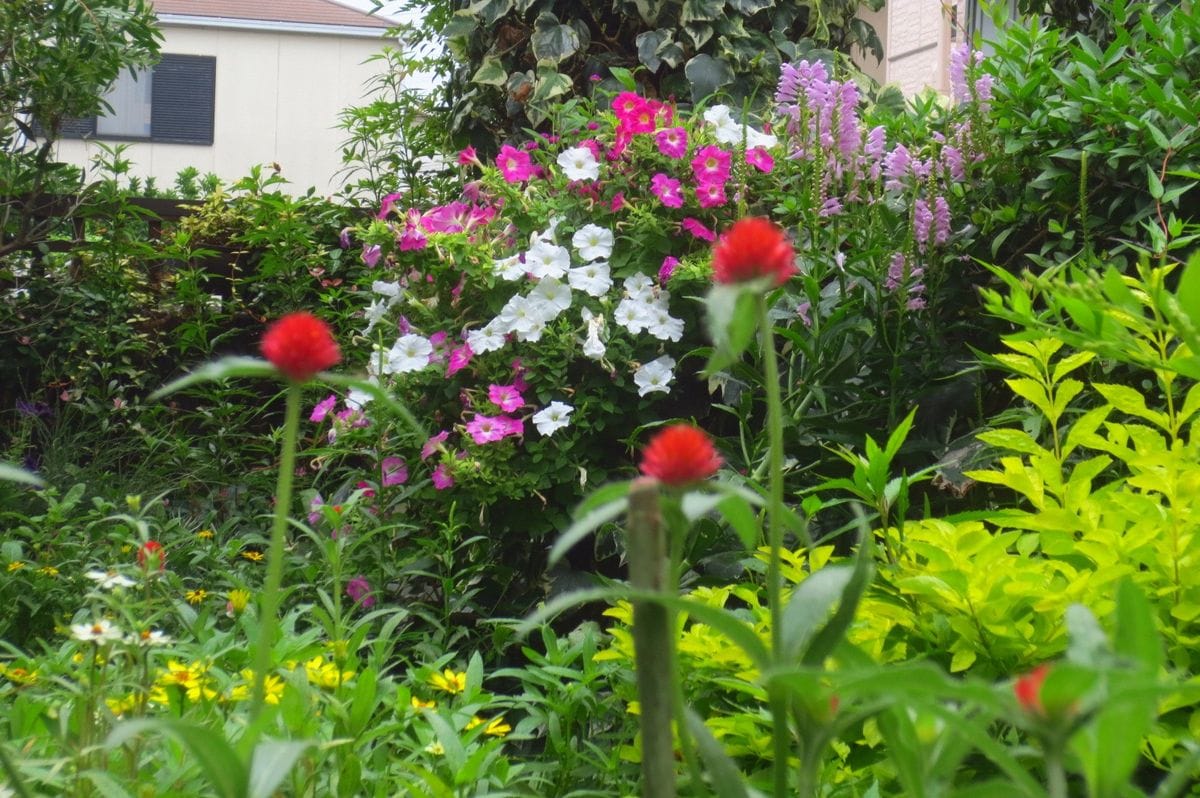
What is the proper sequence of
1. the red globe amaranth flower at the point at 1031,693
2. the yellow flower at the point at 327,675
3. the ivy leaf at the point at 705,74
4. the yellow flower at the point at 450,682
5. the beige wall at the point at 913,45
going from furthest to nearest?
1. the beige wall at the point at 913,45
2. the ivy leaf at the point at 705,74
3. the yellow flower at the point at 450,682
4. the yellow flower at the point at 327,675
5. the red globe amaranth flower at the point at 1031,693

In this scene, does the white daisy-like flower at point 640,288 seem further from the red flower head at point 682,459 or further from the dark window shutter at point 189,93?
the dark window shutter at point 189,93

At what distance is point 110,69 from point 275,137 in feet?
45.2

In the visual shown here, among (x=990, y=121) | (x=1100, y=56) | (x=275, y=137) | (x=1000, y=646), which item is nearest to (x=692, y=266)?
(x=990, y=121)

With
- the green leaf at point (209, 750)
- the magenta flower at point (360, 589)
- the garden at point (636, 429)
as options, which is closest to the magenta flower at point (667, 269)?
the garden at point (636, 429)

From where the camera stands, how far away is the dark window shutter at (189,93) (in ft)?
56.1

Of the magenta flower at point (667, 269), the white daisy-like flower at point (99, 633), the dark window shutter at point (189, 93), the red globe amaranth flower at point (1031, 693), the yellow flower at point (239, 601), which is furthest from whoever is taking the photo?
the dark window shutter at point (189, 93)

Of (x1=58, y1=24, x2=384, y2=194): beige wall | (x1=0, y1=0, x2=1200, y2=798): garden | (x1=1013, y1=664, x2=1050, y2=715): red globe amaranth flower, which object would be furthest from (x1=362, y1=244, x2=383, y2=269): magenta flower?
(x1=58, y1=24, x2=384, y2=194): beige wall

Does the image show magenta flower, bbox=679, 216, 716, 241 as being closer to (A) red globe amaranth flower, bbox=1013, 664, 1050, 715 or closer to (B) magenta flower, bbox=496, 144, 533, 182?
(B) magenta flower, bbox=496, 144, 533, 182

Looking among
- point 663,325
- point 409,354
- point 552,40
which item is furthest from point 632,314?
point 552,40

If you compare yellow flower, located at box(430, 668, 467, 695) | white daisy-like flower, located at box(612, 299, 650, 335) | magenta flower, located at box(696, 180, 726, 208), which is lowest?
yellow flower, located at box(430, 668, 467, 695)

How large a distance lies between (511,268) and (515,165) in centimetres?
43

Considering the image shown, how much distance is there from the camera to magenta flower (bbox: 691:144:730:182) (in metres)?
2.67

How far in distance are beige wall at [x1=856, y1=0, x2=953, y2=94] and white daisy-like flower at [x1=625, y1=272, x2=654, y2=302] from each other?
284cm

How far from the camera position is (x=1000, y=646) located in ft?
3.51
